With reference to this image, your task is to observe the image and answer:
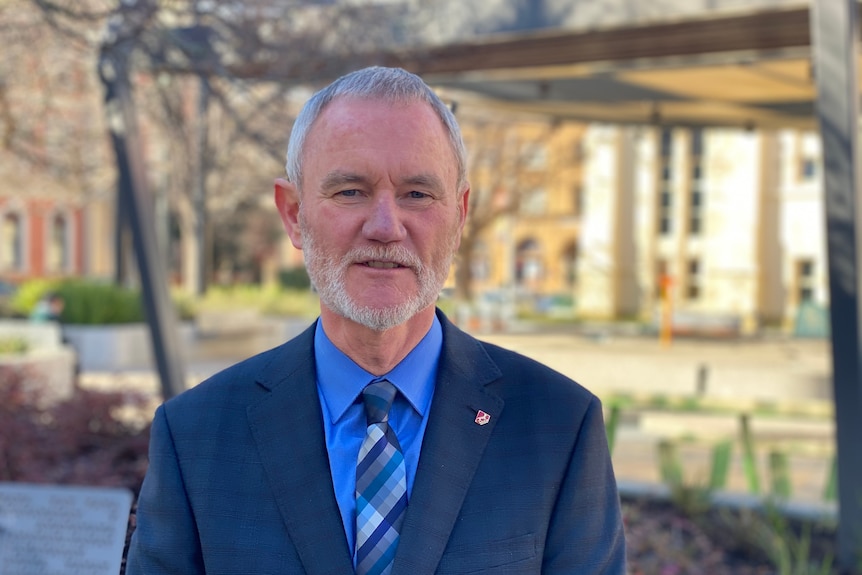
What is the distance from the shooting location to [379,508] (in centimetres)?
196

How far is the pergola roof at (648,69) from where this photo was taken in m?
7.76

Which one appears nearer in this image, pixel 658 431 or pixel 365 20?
pixel 365 20

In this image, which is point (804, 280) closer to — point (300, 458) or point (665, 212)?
point (665, 212)

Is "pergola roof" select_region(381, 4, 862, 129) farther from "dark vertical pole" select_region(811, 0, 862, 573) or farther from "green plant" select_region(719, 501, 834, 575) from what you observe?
"green plant" select_region(719, 501, 834, 575)

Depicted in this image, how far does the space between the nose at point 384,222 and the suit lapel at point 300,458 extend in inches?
13.4

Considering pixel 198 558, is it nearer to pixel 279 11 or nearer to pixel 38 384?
pixel 279 11

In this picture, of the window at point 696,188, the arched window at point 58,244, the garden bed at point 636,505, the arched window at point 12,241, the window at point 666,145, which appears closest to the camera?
the garden bed at point 636,505

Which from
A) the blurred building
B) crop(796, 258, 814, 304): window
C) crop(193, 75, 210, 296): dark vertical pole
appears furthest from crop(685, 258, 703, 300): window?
crop(193, 75, 210, 296): dark vertical pole

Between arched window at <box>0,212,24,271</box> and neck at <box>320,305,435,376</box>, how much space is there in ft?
146

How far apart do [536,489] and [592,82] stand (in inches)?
437

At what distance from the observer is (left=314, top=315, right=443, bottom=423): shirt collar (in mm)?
2051

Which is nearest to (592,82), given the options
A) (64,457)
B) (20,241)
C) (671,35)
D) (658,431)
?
(658,431)

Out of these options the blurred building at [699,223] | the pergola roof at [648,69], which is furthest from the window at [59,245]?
the pergola roof at [648,69]

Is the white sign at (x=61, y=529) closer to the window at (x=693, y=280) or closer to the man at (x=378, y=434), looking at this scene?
the man at (x=378, y=434)
